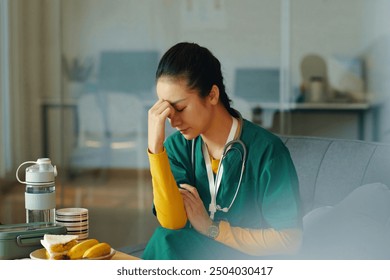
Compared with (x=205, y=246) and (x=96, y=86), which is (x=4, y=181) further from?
(x=205, y=246)

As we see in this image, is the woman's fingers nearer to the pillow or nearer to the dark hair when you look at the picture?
the dark hair

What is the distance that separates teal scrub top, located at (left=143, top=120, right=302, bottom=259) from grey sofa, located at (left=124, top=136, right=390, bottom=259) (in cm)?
12

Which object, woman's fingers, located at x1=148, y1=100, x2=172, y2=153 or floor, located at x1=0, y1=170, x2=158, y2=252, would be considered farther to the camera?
floor, located at x1=0, y1=170, x2=158, y2=252

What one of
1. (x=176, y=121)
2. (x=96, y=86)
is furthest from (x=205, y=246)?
(x=96, y=86)

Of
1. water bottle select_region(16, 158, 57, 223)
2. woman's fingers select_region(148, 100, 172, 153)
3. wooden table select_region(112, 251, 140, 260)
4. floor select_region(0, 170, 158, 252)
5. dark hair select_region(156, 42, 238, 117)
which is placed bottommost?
floor select_region(0, 170, 158, 252)

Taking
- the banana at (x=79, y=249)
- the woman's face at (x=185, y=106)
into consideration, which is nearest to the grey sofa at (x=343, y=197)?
the woman's face at (x=185, y=106)

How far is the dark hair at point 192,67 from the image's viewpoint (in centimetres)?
142

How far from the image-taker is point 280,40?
2.70 meters

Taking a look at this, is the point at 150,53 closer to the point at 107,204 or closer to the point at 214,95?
the point at 107,204

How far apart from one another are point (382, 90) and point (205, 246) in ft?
4.50

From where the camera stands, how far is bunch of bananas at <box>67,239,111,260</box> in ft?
4.21

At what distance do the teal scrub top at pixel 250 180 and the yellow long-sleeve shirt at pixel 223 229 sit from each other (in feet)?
0.06

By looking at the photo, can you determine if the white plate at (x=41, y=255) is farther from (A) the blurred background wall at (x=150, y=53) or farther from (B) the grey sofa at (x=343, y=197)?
(A) the blurred background wall at (x=150, y=53)

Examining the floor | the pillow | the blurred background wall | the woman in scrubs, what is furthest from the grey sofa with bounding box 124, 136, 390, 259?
the floor
